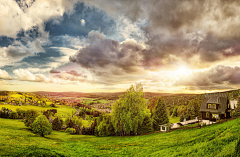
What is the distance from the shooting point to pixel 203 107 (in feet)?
84.8

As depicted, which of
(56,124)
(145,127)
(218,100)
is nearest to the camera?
(218,100)

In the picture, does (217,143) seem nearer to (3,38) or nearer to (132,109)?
(132,109)

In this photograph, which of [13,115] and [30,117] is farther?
[13,115]

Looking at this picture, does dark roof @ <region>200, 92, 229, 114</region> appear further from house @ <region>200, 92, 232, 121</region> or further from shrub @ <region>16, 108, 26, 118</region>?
shrub @ <region>16, 108, 26, 118</region>

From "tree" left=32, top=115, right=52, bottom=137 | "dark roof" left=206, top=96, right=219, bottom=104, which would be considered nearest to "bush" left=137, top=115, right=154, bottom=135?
"dark roof" left=206, top=96, right=219, bottom=104

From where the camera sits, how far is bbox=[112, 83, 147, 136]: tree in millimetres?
24281

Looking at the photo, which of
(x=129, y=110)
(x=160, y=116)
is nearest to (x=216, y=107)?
(x=160, y=116)

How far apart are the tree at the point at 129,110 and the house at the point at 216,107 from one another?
584 inches

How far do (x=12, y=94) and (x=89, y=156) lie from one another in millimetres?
29184

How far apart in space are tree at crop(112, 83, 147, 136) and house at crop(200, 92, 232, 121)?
14.8m

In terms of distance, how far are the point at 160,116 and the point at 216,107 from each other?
13.4 meters

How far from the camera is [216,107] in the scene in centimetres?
2406

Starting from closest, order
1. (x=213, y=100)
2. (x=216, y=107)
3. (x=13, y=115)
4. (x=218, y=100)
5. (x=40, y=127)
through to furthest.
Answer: (x=40, y=127), (x=216, y=107), (x=218, y=100), (x=213, y=100), (x=13, y=115)

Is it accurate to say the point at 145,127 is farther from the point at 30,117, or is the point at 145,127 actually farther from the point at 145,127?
the point at 30,117
